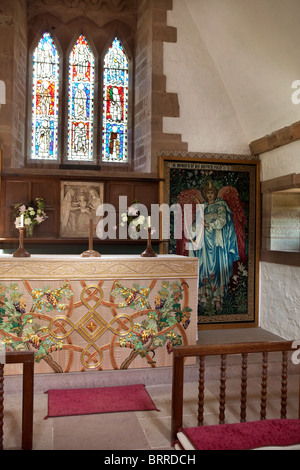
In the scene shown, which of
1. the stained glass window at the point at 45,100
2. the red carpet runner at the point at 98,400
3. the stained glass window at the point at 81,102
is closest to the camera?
the red carpet runner at the point at 98,400

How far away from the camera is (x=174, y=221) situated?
655 cm

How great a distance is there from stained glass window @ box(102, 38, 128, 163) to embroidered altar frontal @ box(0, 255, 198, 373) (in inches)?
118

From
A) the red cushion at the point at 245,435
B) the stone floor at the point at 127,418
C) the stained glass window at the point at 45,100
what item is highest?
the stained glass window at the point at 45,100

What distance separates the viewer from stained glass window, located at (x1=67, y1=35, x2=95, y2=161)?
7.22 meters

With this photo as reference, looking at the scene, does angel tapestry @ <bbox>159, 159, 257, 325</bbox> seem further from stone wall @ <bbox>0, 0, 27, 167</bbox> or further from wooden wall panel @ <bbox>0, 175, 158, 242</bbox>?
stone wall @ <bbox>0, 0, 27, 167</bbox>

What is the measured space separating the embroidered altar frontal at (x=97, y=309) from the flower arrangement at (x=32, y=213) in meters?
1.41

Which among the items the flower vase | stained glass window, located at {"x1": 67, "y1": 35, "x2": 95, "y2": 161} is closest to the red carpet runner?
the flower vase

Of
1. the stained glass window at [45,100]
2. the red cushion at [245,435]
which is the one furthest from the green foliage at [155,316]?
the stained glass window at [45,100]

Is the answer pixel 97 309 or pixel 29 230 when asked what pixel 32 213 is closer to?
pixel 29 230

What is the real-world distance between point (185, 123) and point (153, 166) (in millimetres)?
808

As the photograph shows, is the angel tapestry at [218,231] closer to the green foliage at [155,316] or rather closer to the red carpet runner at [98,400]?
the green foliage at [155,316]

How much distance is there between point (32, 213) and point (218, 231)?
106 inches

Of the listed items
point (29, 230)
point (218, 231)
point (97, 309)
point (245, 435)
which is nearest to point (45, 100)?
point (29, 230)

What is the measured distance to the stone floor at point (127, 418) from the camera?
3.38 m
